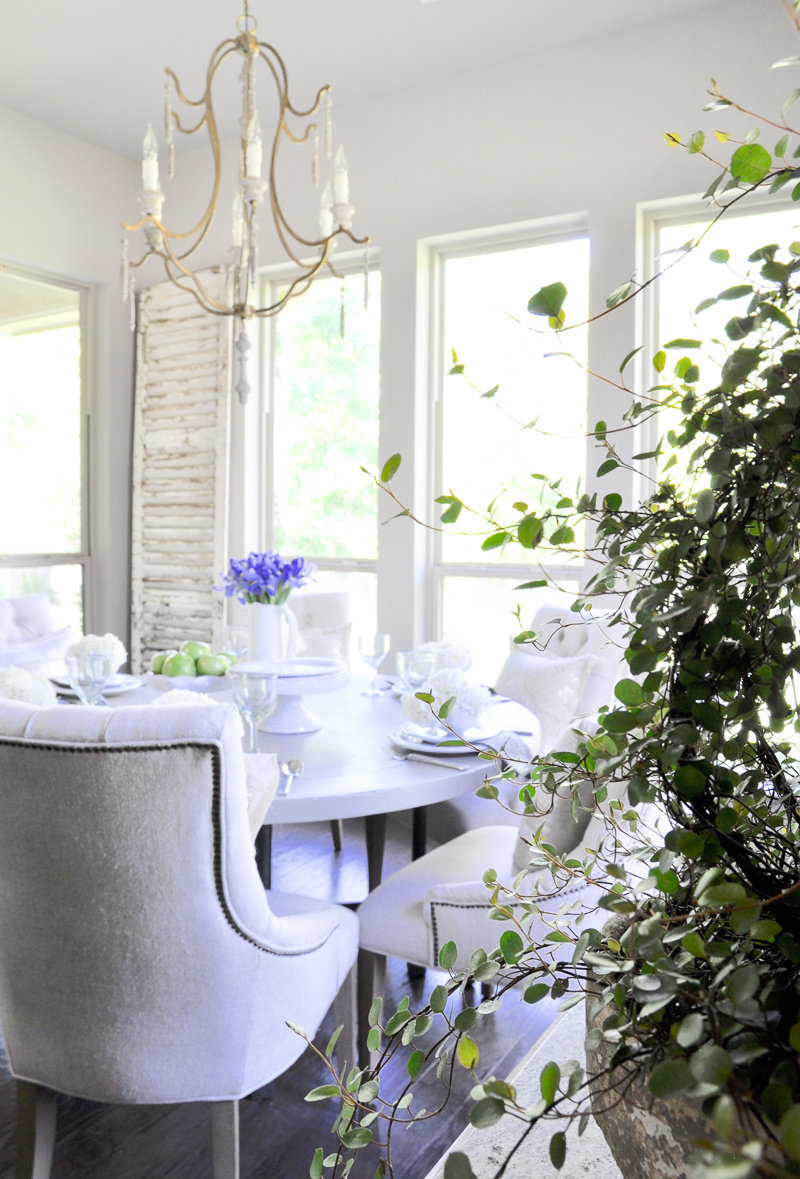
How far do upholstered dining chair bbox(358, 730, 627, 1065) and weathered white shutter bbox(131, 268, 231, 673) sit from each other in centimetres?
299

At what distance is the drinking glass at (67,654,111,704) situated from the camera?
6.51 ft

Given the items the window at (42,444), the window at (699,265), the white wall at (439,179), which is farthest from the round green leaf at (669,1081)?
the window at (42,444)

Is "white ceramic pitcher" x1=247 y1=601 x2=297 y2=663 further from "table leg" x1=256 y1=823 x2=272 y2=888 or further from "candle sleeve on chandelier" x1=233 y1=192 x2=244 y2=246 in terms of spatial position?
"candle sleeve on chandelier" x1=233 y1=192 x2=244 y2=246

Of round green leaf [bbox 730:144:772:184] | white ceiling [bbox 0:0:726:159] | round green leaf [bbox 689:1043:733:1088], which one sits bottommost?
round green leaf [bbox 689:1043:733:1088]

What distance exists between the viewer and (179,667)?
8.08ft

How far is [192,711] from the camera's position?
41.1 inches

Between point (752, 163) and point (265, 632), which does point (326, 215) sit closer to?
point (265, 632)

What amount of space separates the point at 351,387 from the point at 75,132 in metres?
1.98

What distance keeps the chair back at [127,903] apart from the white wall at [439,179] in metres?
2.94

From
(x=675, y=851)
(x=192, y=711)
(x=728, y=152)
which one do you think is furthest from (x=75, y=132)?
(x=675, y=851)

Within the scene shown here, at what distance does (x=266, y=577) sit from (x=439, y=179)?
2.53 m

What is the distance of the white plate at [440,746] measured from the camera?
1764 mm

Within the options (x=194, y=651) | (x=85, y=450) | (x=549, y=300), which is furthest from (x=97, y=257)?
(x=549, y=300)

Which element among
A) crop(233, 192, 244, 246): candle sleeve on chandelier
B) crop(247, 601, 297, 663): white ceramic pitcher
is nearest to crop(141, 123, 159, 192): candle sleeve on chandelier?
crop(233, 192, 244, 246): candle sleeve on chandelier
